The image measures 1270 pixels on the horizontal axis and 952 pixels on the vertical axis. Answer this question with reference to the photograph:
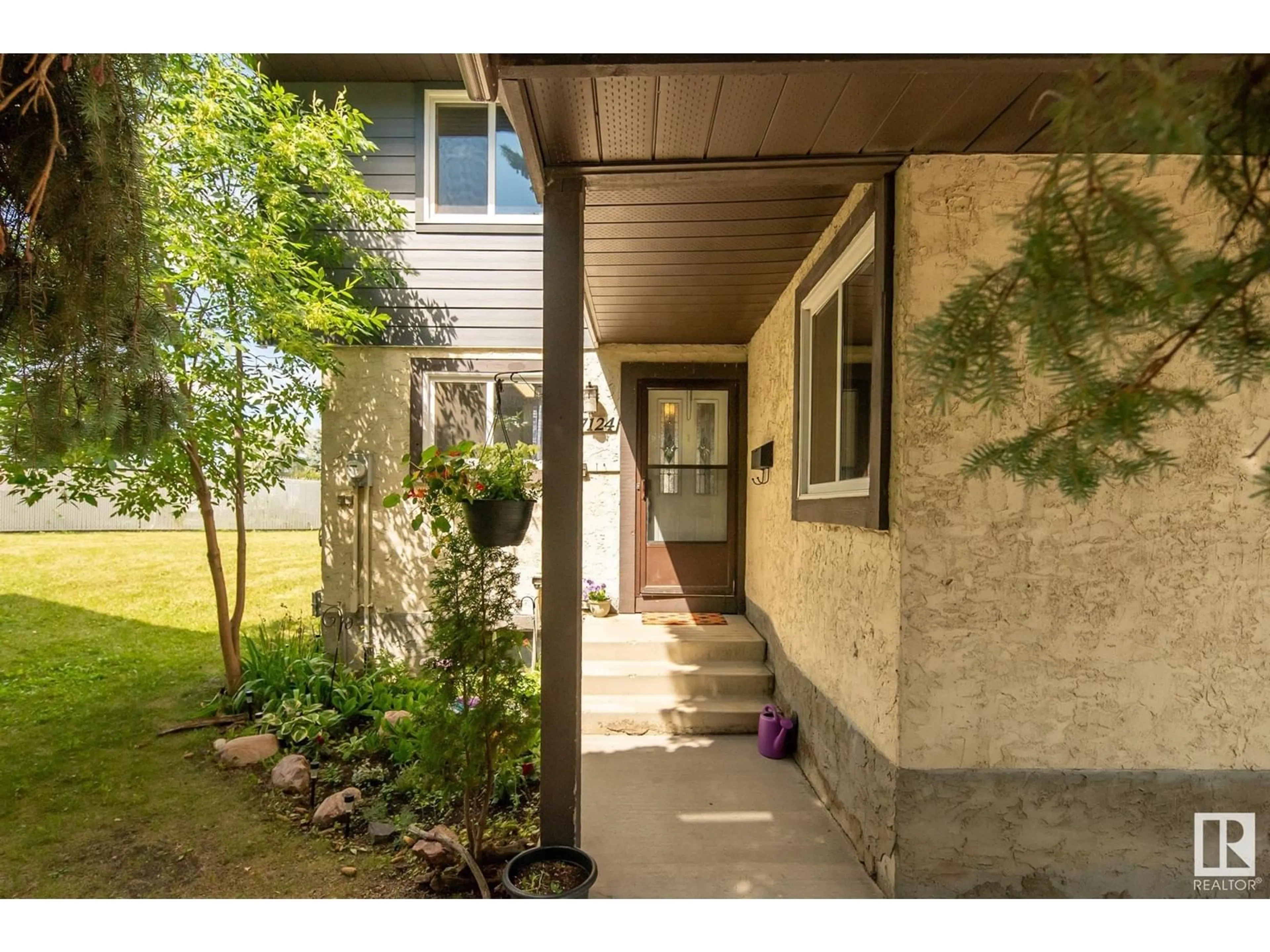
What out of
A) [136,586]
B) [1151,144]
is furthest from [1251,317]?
[136,586]

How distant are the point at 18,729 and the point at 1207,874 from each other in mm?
5695

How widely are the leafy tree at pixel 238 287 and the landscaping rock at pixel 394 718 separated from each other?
47.9 inches

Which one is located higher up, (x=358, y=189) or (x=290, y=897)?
(x=358, y=189)

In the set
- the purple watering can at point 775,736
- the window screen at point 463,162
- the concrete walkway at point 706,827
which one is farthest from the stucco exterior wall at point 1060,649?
the window screen at point 463,162

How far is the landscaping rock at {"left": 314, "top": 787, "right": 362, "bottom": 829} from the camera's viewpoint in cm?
277

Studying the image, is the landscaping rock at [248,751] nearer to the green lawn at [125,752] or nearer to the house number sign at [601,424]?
the green lawn at [125,752]

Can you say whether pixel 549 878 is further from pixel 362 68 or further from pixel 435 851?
pixel 362 68

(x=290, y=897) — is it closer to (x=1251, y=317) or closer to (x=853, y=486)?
(x=853, y=486)

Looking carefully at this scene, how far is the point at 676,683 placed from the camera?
12.6 feet

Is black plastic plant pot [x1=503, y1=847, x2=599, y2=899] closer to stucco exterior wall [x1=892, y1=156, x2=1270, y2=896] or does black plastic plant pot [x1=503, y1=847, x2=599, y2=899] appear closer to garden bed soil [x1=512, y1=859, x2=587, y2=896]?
garden bed soil [x1=512, y1=859, x2=587, y2=896]

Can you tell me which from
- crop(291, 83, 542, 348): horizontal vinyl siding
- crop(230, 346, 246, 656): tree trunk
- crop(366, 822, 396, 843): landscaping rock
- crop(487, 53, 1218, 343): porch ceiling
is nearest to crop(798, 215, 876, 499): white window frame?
crop(487, 53, 1218, 343): porch ceiling

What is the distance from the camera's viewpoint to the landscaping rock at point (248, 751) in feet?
10.8
